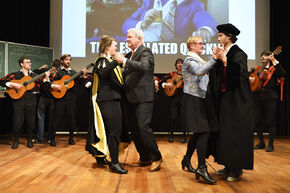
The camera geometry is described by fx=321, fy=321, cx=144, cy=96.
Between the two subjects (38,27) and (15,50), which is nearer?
(15,50)

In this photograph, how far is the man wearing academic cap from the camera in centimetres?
330

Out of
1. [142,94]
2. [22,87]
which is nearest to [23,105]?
[22,87]

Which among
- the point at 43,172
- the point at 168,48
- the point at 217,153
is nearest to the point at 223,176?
the point at 217,153

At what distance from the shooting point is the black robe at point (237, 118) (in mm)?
3303

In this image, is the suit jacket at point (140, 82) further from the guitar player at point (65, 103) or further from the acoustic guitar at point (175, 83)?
the acoustic guitar at point (175, 83)

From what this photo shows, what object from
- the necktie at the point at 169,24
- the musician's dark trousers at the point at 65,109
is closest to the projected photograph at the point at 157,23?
the necktie at the point at 169,24

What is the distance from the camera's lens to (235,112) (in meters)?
3.33

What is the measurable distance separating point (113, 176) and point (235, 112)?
61.2 inches

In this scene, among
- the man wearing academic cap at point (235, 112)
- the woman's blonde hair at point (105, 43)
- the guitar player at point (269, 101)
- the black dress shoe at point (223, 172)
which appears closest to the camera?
the man wearing academic cap at point (235, 112)

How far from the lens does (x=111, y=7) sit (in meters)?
7.73

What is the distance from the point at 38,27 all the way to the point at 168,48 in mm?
3272

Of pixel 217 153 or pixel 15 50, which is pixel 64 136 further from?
pixel 217 153

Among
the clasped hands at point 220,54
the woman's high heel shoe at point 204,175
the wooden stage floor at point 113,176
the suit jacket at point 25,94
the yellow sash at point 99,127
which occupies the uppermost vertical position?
the clasped hands at point 220,54

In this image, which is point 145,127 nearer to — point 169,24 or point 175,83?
point 175,83
